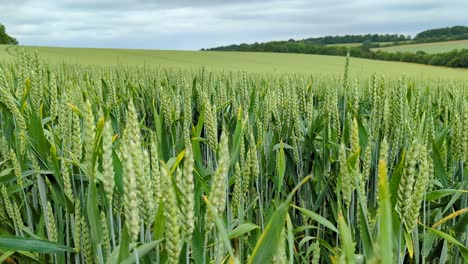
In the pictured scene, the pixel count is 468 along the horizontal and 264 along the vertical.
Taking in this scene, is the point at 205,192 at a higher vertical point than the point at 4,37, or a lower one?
lower

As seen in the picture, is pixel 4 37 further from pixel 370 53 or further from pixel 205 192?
pixel 205 192

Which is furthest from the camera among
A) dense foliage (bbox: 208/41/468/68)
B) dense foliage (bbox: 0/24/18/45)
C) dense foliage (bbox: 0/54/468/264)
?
dense foliage (bbox: 0/24/18/45)

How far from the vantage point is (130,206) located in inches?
20.8

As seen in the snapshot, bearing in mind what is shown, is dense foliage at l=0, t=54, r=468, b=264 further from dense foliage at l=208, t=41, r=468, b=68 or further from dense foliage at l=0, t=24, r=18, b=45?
dense foliage at l=0, t=24, r=18, b=45

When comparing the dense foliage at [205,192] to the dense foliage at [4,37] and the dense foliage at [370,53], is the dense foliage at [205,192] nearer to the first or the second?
the dense foliage at [370,53]

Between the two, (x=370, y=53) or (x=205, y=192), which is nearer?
(x=205, y=192)

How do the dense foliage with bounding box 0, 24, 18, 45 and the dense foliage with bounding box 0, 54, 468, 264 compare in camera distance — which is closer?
the dense foliage with bounding box 0, 54, 468, 264

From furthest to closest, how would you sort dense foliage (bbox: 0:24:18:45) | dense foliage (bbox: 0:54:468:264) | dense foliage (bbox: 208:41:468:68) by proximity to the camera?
dense foliage (bbox: 0:24:18:45), dense foliage (bbox: 208:41:468:68), dense foliage (bbox: 0:54:468:264)

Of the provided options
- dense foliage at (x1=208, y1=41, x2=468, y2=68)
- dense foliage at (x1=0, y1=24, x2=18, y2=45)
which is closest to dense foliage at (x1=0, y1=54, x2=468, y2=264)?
dense foliage at (x1=208, y1=41, x2=468, y2=68)

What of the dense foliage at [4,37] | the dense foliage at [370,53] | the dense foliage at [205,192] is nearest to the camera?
the dense foliage at [205,192]

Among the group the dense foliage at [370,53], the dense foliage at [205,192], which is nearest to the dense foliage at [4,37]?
the dense foliage at [370,53]

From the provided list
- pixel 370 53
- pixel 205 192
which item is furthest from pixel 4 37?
pixel 205 192

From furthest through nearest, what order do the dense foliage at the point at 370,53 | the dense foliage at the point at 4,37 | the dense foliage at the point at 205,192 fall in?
the dense foliage at the point at 4,37 < the dense foliage at the point at 370,53 < the dense foliage at the point at 205,192

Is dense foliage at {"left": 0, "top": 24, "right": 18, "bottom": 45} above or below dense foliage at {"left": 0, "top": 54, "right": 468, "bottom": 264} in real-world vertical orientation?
above
